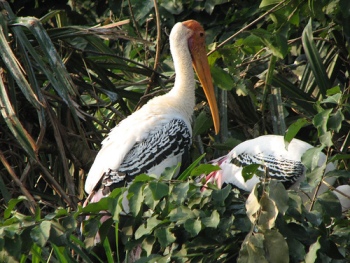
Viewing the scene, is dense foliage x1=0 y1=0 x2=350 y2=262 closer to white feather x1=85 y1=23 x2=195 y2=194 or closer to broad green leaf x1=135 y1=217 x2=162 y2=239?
broad green leaf x1=135 y1=217 x2=162 y2=239

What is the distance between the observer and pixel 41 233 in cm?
365

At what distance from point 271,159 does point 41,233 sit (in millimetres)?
2195

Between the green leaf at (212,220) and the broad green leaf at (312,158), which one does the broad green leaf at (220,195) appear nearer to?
the green leaf at (212,220)

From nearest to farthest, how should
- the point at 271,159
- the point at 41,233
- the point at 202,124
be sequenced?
1. the point at 41,233
2. the point at 271,159
3. the point at 202,124

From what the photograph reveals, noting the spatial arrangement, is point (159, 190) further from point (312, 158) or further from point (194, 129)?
point (194, 129)

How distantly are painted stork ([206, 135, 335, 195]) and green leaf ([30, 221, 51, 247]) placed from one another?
1930 millimetres

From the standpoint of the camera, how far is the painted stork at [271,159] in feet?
17.9

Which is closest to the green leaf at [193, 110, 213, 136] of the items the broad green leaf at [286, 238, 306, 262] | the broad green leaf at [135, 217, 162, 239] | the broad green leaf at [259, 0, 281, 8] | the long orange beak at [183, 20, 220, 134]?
the long orange beak at [183, 20, 220, 134]

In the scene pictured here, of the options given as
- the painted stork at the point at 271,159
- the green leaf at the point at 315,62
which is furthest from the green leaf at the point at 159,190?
the green leaf at the point at 315,62

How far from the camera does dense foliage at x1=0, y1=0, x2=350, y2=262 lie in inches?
146

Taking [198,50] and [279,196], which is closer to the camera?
[279,196]

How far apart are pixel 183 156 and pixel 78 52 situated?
94 centimetres

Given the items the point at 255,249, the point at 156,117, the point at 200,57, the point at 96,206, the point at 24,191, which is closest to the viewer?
the point at 255,249

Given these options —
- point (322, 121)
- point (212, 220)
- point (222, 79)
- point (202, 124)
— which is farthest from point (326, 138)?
point (202, 124)
